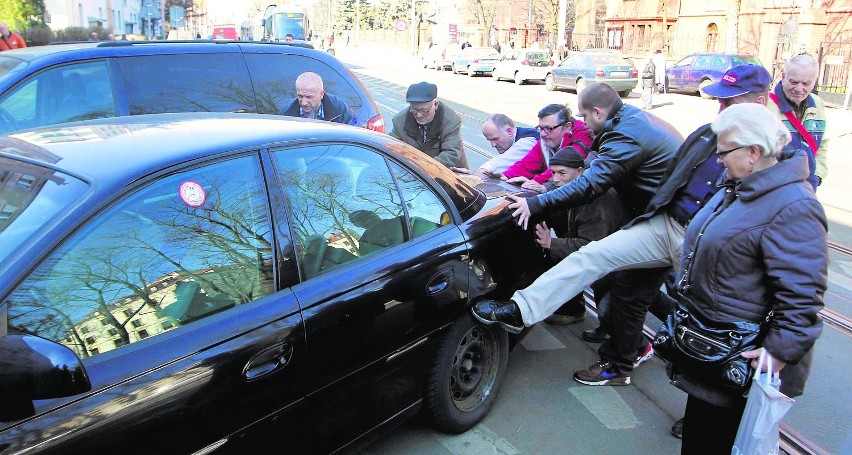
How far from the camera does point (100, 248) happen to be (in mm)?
2094

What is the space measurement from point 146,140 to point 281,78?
361 cm

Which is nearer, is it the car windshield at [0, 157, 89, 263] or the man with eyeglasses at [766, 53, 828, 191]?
the car windshield at [0, 157, 89, 263]

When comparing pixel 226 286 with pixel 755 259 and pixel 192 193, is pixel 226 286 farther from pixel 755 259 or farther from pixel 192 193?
pixel 755 259

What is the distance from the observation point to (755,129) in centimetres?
243

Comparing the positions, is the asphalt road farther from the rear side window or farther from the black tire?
the rear side window

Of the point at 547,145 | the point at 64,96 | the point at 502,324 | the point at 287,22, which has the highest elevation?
the point at 287,22

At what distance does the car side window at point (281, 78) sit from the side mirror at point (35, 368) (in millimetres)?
4249

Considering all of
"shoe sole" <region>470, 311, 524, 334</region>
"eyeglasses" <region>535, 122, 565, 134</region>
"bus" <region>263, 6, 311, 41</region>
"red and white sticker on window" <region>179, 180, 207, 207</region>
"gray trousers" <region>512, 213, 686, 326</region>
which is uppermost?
"bus" <region>263, 6, 311, 41</region>

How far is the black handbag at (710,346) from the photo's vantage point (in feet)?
8.05

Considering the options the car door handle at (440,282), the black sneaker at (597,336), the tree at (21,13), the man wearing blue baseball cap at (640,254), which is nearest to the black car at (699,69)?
the black sneaker at (597,336)

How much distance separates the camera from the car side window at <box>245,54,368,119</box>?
19.1ft

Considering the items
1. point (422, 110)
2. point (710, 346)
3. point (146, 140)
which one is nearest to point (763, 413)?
point (710, 346)

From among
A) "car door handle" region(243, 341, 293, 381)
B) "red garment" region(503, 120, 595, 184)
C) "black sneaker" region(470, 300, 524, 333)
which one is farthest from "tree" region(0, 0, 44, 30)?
"car door handle" region(243, 341, 293, 381)

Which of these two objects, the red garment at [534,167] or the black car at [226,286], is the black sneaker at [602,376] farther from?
the red garment at [534,167]
